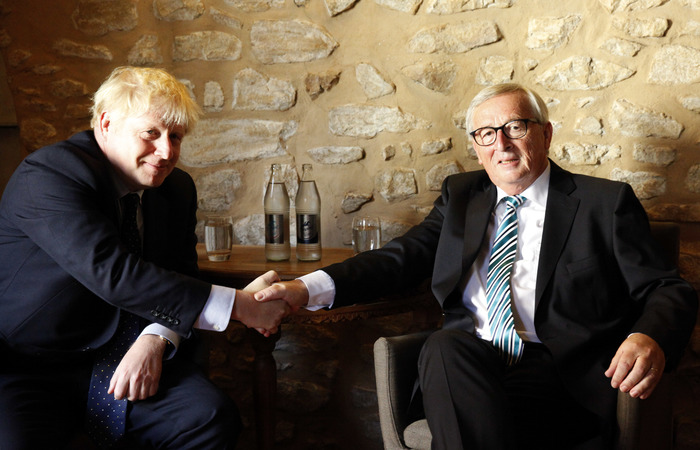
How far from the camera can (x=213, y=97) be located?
272 cm

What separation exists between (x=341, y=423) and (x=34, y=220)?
5.05ft

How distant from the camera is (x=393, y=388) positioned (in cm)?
176

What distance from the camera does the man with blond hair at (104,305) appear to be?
5.35 ft

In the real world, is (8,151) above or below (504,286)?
above

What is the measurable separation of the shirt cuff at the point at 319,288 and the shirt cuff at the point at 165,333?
0.39 meters

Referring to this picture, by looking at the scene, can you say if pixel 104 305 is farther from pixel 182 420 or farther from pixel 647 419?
pixel 647 419

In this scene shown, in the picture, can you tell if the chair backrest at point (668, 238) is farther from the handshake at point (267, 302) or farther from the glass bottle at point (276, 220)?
the glass bottle at point (276, 220)

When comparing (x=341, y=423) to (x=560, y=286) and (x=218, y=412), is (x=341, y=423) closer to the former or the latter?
(x=218, y=412)

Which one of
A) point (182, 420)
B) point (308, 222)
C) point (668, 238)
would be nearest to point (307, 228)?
point (308, 222)

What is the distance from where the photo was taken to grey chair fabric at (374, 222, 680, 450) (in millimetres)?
1546

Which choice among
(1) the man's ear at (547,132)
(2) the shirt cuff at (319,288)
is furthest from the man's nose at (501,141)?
(2) the shirt cuff at (319,288)

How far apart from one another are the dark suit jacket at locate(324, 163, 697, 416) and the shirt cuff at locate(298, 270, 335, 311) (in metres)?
0.02

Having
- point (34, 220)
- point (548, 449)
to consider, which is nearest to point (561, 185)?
point (548, 449)

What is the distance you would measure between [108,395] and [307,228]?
0.87m
